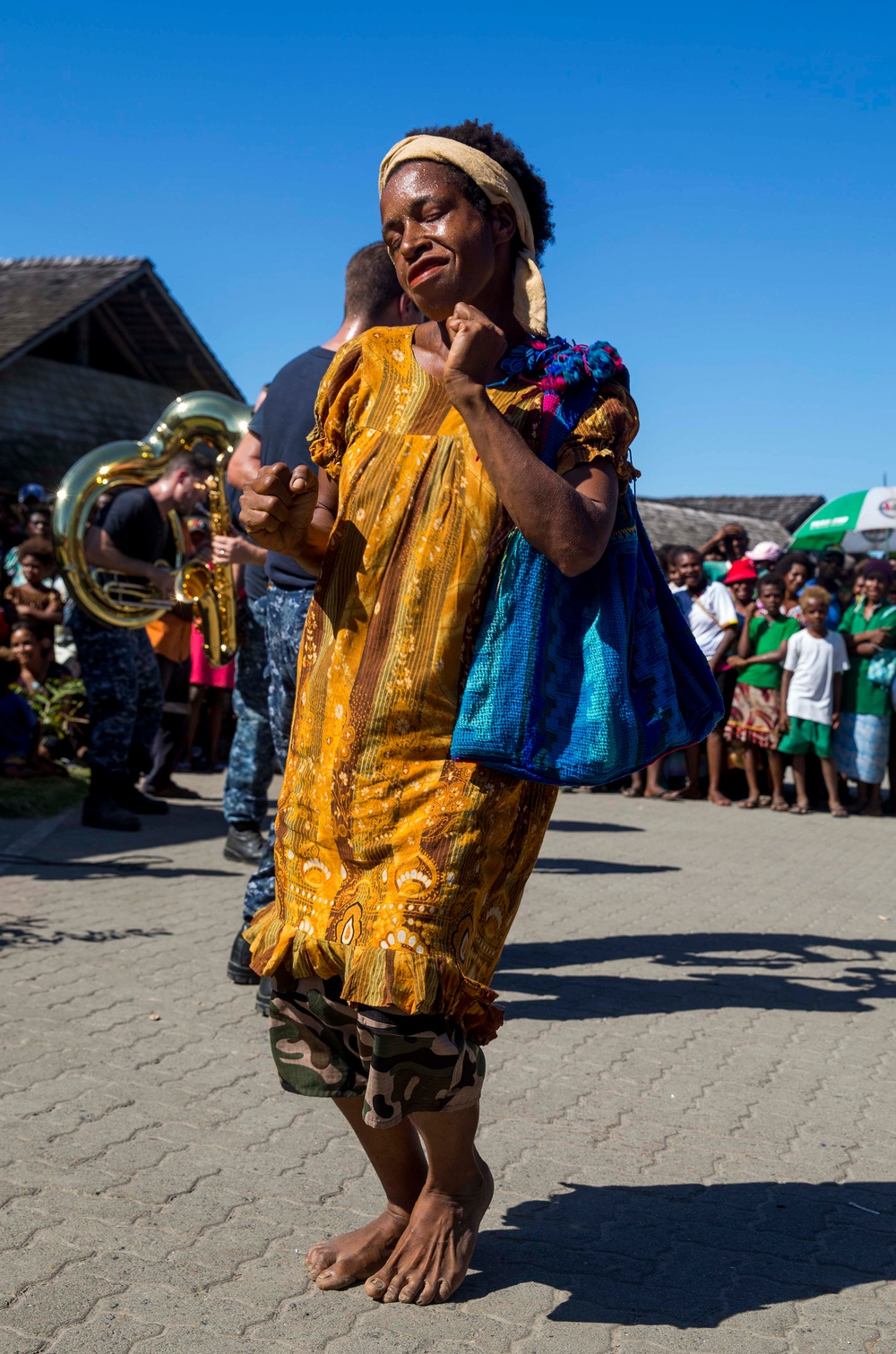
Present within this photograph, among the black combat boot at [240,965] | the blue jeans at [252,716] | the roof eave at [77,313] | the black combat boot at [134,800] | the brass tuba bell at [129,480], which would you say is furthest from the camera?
the roof eave at [77,313]

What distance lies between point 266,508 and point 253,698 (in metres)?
3.52

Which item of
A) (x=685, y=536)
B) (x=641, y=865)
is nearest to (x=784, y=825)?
(x=641, y=865)

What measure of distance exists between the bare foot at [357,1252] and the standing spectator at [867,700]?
9.76 metres

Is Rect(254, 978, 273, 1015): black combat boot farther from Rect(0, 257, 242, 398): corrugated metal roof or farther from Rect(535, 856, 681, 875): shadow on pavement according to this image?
Rect(0, 257, 242, 398): corrugated metal roof

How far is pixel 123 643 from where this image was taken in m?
8.34

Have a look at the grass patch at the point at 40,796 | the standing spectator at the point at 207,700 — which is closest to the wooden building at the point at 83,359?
the standing spectator at the point at 207,700

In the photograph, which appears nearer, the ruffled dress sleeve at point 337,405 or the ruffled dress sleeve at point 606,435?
the ruffled dress sleeve at point 606,435

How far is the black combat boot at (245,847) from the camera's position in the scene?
7008 millimetres

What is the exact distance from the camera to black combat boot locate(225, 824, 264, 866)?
7.01m

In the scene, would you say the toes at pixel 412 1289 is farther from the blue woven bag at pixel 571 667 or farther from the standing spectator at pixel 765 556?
the standing spectator at pixel 765 556

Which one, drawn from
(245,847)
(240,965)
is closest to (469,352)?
(240,965)

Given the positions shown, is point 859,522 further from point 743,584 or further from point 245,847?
point 245,847

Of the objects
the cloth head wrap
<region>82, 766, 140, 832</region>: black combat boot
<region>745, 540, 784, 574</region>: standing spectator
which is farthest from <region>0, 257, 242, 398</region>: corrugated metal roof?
the cloth head wrap

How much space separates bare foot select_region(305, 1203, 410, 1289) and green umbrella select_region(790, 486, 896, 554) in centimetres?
1613
